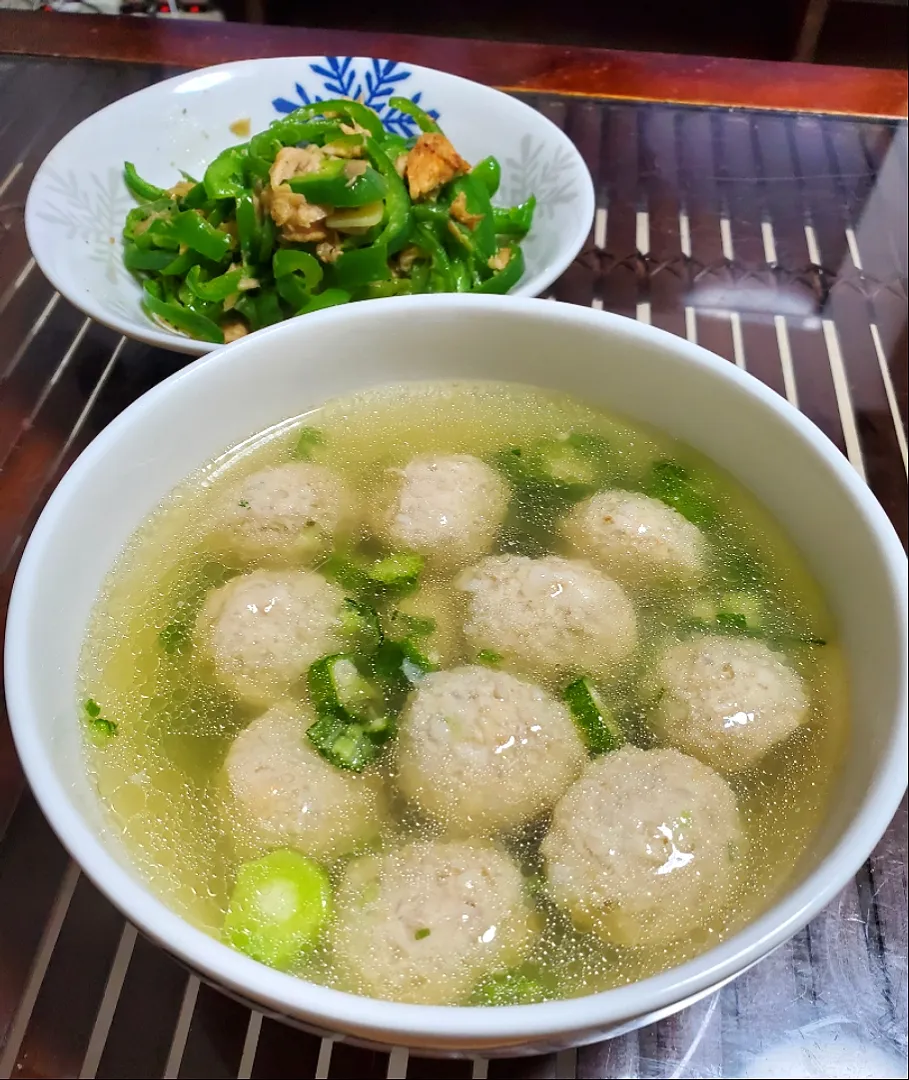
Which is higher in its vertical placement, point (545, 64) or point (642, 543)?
point (545, 64)

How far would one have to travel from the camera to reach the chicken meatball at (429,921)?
878 mm

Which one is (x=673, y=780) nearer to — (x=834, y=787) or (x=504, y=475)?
(x=834, y=787)

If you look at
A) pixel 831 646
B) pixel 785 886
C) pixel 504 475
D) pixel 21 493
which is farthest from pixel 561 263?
pixel 785 886

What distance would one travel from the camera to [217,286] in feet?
5.88

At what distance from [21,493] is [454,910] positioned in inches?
42.9

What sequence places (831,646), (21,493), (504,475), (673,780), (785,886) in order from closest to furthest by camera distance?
(785,886) < (673,780) < (831,646) < (504,475) < (21,493)

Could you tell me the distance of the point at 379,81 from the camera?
2.20m

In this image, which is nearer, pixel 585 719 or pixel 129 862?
pixel 129 862

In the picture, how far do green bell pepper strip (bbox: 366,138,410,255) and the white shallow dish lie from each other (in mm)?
287

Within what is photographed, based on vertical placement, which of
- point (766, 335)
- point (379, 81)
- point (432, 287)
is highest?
point (379, 81)

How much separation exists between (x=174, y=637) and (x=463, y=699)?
407 millimetres

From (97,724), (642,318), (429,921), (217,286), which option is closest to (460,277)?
(642,318)

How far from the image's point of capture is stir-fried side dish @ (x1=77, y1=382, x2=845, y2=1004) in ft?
3.06

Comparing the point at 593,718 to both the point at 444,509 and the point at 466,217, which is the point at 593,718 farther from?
the point at 466,217
